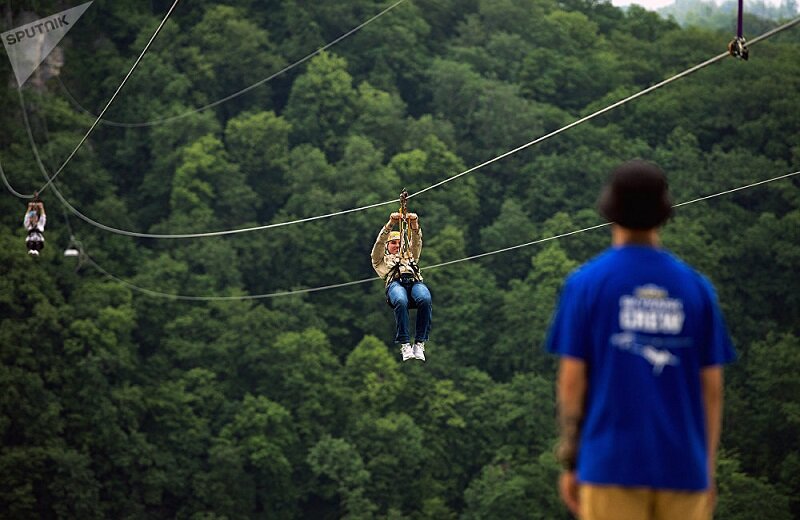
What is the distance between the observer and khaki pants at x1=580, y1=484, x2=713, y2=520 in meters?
3.99

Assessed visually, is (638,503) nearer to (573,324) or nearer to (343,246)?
(573,324)

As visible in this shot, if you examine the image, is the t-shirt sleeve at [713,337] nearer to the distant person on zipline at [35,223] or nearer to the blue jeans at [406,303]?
the blue jeans at [406,303]

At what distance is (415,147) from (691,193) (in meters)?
13.0

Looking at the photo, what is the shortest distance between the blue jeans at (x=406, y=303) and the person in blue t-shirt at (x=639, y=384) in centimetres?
1155

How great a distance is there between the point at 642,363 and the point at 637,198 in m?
0.44

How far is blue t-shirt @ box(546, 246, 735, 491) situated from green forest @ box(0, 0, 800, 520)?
163ft

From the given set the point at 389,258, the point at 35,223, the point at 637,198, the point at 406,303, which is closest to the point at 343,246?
the point at 35,223

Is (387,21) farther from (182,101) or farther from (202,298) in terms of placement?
(202,298)

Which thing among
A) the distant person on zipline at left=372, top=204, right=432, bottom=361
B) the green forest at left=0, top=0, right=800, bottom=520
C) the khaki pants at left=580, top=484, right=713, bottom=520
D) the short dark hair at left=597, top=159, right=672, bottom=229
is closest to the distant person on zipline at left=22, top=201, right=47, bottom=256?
the distant person on zipline at left=372, top=204, right=432, bottom=361

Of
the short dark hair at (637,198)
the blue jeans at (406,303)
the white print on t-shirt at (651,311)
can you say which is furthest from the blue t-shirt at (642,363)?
the blue jeans at (406,303)

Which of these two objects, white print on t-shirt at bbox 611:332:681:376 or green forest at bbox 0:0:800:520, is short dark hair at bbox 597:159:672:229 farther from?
green forest at bbox 0:0:800:520

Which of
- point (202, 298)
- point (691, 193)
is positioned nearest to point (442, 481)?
point (202, 298)

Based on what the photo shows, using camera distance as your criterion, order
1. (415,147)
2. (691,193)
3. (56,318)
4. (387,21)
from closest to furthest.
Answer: (56,318) → (691,193) → (415,147) → (387,21)

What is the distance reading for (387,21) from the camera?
83.6 meters
